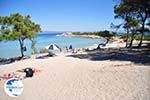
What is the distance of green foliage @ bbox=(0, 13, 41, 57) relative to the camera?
53.2ft

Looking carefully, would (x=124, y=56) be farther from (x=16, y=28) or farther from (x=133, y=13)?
(x=16, y=28)

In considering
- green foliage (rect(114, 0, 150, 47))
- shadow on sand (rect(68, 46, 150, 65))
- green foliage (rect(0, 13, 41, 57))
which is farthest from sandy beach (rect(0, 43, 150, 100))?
green foliage (rect(0, 13, 41, 57))

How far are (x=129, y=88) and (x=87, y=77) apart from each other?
171 centimetres

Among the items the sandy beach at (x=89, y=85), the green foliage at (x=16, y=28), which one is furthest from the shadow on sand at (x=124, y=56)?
the green foliage at (x=16, y=28)

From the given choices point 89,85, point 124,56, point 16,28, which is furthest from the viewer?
point 16,28

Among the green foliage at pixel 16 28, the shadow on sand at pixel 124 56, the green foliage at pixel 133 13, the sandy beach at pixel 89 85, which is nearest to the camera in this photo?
the sandy beach at pixel 89 85

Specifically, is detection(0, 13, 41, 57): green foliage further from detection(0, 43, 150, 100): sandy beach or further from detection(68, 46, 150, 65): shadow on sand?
detection(0, 43, 150, 100): sandy beach

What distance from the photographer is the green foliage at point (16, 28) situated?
53.2ft

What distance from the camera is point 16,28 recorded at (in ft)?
54.9

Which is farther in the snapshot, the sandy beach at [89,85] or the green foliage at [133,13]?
the green foliage at [133,13]

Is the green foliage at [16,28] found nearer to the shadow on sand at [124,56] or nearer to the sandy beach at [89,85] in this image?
the shadow on sand at [124,56]

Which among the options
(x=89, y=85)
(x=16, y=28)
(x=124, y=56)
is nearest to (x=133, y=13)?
(x=124, y=56)

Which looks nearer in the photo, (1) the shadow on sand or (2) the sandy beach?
(2) the sandy beach

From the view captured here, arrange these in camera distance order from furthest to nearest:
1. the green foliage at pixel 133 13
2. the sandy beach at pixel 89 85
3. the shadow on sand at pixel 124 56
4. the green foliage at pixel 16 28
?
the green foliage at pixel 16 28 → the green foliage at pixel 133 13 → the shadow on sand at pixel 124 56 → the sandy beach at pixel 89 85
